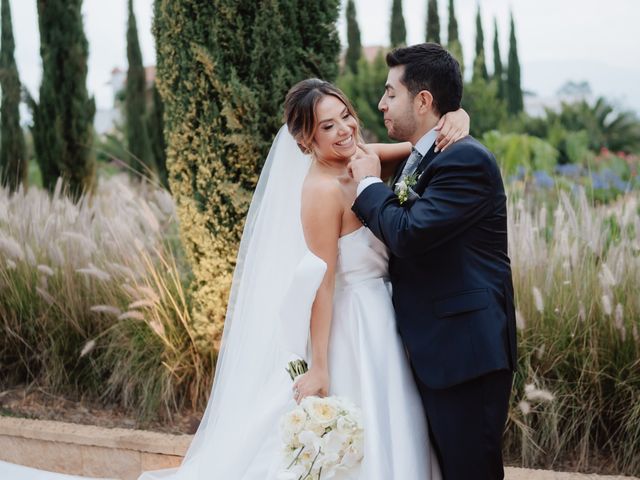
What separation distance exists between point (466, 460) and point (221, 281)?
2368 millimetres

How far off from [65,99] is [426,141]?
9.05 metres

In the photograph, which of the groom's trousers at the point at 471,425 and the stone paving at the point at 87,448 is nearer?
the groom's trousers at the point at 471,425

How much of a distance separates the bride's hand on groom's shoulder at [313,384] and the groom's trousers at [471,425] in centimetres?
44

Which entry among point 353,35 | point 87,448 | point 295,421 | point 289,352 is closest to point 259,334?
point 289,352

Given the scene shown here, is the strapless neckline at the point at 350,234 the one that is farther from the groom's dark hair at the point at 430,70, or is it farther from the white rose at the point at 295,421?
the white rose at the point at 295,421

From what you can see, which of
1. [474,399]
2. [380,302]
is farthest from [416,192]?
[474,399]

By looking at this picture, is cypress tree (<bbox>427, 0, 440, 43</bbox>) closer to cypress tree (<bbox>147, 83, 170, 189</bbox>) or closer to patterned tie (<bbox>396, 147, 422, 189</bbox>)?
cypress tree (<bbox>147, 83, 170, 189</bbox>)

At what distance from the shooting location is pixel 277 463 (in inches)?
122

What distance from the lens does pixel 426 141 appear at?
2.91 metres

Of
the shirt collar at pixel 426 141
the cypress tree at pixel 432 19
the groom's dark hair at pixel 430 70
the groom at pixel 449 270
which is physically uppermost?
the cypress tree at pixel 432 19

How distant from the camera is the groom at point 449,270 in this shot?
263 cm

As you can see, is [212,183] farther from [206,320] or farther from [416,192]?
[416,192]

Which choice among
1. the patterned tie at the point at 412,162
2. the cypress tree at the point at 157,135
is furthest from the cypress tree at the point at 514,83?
the patterned tie at the point at 412,162

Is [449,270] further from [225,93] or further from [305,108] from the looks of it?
[225,93]
